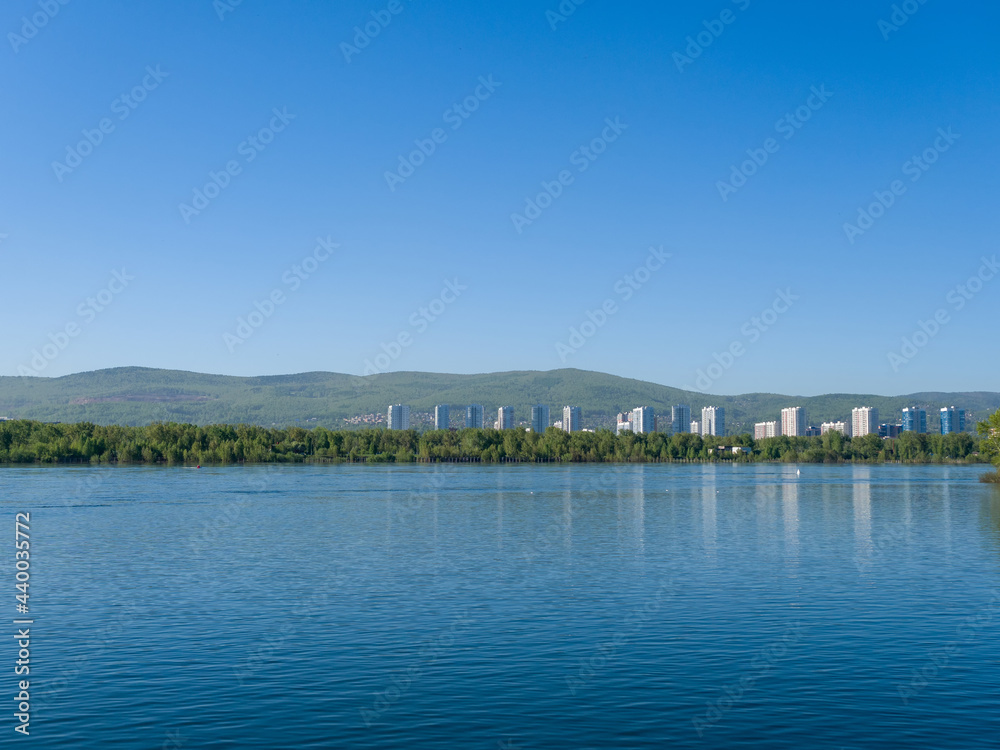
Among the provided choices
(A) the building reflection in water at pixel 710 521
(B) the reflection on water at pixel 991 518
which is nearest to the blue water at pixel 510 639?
(A) the building reflection in water at pixel 710 521

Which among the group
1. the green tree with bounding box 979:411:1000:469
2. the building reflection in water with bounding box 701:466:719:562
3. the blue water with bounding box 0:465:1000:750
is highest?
the green tree with bounding box 979:411:1000:469

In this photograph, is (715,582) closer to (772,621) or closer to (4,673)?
(772,621)

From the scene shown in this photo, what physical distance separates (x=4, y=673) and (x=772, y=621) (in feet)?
56.8

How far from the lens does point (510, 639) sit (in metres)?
20.9

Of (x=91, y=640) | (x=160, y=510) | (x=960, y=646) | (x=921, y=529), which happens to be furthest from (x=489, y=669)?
(x=160, y=510)

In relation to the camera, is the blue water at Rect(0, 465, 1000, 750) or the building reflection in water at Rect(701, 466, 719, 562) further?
the building reflection in water at Rect(701, 466, 719, 562)

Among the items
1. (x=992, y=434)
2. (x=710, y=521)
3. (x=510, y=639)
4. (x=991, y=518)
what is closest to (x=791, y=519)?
(x=710, y=521)

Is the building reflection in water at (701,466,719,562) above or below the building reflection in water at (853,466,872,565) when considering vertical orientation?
above

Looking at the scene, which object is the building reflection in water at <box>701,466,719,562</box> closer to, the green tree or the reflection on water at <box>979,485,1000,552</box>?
the reflection on water at <box>979,485,1000,552</box>

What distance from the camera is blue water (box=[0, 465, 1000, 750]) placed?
14992mm

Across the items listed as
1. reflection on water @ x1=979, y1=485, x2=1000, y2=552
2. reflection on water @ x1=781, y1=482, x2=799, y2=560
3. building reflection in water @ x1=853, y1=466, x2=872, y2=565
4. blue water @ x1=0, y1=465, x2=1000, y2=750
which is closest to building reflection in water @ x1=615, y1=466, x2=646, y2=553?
blue water @ x1=0, y1=465, x2=1000, y2=750

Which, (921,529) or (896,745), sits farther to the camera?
(921,529)

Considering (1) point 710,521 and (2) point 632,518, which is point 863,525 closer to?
(1) point 710,521

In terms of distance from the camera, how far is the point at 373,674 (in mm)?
17938
